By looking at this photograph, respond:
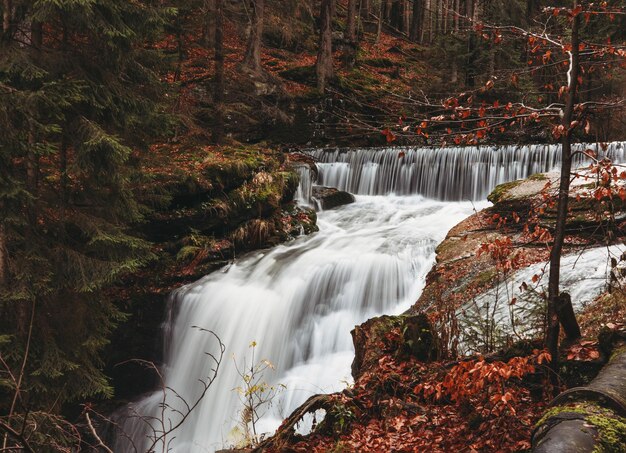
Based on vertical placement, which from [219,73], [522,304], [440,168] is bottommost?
[522,304]

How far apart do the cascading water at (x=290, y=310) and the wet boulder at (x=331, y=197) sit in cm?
125

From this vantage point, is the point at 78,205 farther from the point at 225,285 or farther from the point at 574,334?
the point at 574,334

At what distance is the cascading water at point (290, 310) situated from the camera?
800 centimetres

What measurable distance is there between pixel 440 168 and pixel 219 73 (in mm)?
7614

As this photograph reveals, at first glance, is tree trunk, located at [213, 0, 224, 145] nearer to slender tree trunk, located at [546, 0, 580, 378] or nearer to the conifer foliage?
the conifer foliage

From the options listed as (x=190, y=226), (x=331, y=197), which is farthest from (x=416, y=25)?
(x=190, y=226)

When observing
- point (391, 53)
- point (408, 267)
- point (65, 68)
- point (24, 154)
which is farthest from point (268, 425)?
point (391, 53)

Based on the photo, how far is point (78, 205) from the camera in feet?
24.3

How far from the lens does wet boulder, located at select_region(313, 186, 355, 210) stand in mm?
14766

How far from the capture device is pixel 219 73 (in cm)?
1327

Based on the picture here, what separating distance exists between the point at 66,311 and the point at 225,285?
11.5 feet

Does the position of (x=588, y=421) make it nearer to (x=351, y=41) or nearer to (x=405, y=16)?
(x=351, y=41)

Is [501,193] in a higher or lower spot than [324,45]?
lower

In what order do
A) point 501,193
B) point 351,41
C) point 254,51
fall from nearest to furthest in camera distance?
point 501,193 → point 254,51 → point 351,41
